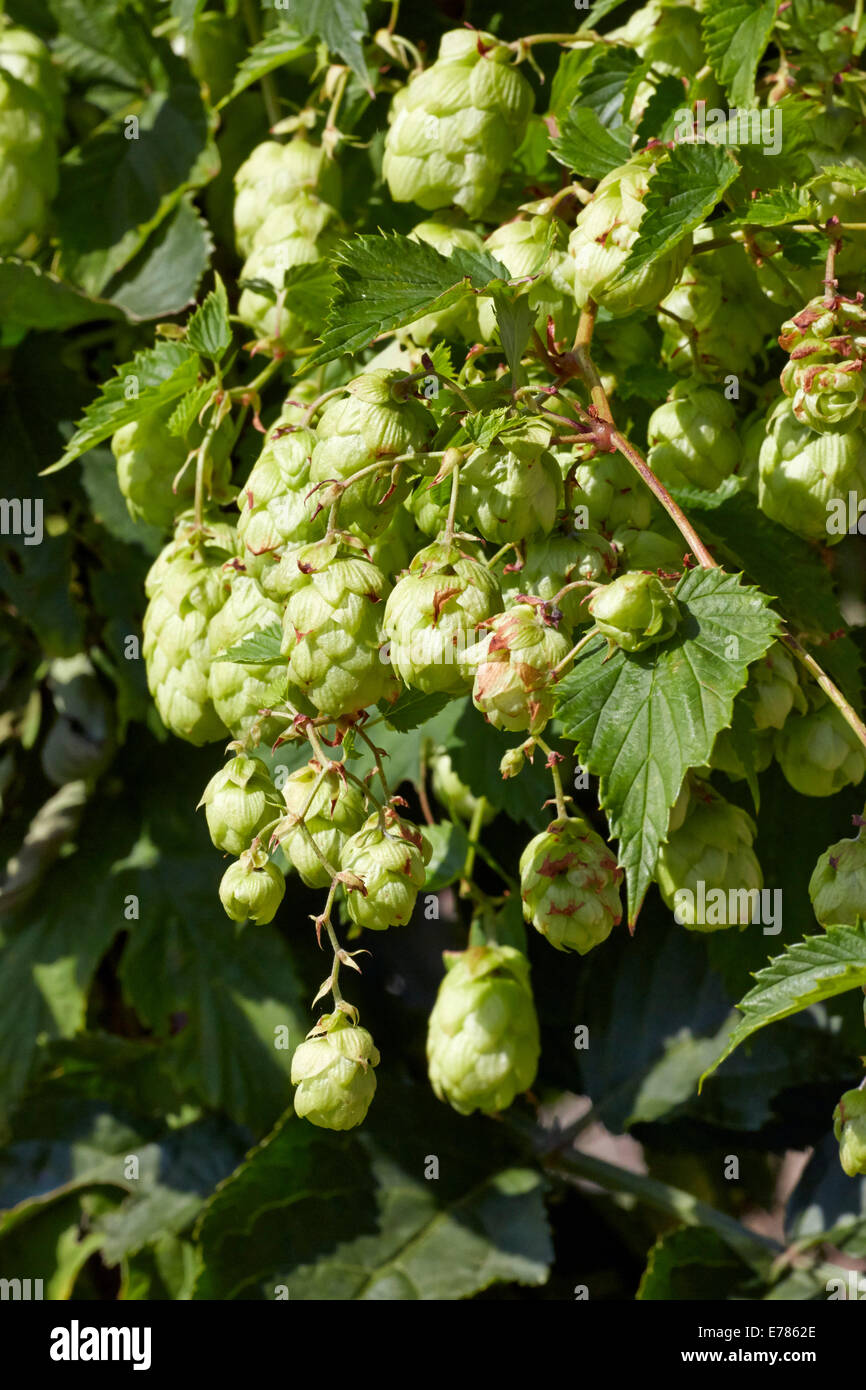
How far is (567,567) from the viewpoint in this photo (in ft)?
1.94

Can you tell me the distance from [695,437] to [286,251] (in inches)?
11.9

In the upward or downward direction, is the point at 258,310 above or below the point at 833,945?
above

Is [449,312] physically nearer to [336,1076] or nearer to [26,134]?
[336,1076]

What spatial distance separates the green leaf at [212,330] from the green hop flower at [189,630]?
11 centimetres

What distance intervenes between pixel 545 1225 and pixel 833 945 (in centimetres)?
69

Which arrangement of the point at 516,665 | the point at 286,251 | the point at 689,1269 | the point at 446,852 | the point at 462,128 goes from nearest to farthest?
the point at 516,665 → the point at 462,128 → the point at 286,251 → the point at 446,852 → the point at 689,1269

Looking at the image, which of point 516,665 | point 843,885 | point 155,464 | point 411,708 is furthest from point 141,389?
point 843,885

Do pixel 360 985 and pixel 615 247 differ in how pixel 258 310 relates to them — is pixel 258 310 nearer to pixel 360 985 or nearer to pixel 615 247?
pixel 615 247

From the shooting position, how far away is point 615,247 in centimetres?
61

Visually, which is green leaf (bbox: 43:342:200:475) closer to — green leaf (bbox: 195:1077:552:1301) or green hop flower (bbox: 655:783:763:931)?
green hop flower (bbox: 655:783:763:931)

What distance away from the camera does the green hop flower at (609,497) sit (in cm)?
64

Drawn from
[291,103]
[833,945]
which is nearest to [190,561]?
[833,945]

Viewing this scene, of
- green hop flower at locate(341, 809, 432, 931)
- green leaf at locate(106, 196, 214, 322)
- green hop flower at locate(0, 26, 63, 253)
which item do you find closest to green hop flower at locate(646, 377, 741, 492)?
green hop flower at locate(341, 809, 432, 931)

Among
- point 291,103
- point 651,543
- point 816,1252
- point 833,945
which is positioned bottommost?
point 816,1252
